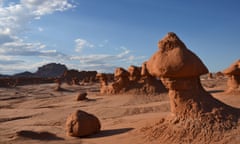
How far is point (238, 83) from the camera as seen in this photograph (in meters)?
16.9

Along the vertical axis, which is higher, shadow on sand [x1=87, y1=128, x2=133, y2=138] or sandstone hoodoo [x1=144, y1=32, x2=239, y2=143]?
sandstone hoodoo [x1=144, y1=32, x2=239, y2=143]

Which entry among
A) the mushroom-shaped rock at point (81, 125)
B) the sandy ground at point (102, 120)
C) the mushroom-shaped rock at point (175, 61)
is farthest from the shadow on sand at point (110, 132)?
the mushroom-shaped rock at point (175, 61)

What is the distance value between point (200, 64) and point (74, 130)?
4446mm

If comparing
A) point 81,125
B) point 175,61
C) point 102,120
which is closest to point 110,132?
point 81,125

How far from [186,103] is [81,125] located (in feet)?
11.5

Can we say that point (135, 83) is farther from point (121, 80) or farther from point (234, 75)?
point (234, 75)

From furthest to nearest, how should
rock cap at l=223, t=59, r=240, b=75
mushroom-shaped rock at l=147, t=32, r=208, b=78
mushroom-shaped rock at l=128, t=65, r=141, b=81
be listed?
mushroom-shaped rock at l=128, t=65, r=141, b=81 < rock cap at l=223, t=59, r=240, b=75 < mushroom-shaped rock at l=147, t=32, r=208, b=78

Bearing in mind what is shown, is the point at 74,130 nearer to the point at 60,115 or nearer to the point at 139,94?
the point at 60,115

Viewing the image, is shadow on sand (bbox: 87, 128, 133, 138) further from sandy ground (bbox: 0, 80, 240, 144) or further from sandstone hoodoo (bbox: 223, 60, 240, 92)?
sandstone hoodoo (bbox: 223, 60, 240, 92)

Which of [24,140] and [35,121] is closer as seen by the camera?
[24,140]

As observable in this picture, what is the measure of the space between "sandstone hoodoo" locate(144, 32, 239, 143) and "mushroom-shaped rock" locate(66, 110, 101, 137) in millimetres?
2276

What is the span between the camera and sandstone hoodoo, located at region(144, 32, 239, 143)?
25.2ft

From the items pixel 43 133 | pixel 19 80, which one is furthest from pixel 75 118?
pixel 19 80

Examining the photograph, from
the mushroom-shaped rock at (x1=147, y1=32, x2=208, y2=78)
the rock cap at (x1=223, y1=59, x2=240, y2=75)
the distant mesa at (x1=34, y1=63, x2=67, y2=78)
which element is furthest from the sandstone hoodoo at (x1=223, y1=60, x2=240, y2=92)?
the distant mesa at (x1=34, y1=63, x2=67, y2=78)
